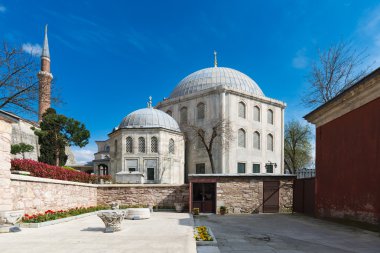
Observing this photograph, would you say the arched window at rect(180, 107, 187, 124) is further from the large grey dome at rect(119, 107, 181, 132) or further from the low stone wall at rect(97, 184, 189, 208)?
the low stone wall at rect(97, 184, 189, 208)

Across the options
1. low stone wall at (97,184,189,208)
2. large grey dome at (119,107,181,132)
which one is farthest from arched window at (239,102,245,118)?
low stone wall at (97,184,189,208)

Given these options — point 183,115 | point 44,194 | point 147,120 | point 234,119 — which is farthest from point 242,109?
point 44,194

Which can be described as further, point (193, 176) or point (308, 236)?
point (193, 176)

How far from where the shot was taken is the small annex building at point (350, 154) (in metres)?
10.9

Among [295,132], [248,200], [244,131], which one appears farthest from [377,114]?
[295,132]

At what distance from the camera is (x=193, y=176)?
61.0 feet

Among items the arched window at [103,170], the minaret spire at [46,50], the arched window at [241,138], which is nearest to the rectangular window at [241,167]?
the arched window at [241,138]

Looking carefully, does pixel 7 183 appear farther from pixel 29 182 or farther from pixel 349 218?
pixel 349 218

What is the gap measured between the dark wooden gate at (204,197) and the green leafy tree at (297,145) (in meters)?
22.9

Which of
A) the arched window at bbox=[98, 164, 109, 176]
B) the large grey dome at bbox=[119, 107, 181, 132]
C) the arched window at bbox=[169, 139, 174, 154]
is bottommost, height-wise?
the arched window at bbox=[98, 164, 109, 176]

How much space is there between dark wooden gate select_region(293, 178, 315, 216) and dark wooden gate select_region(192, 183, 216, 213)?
491 cm

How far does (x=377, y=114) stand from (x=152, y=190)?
45.6 feet

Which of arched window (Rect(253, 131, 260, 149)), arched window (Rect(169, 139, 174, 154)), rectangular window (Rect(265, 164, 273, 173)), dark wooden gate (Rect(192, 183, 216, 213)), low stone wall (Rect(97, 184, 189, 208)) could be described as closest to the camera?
dark wooden gate (Rect(192, 183, 216, 213))

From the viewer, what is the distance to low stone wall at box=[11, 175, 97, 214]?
11163mm
